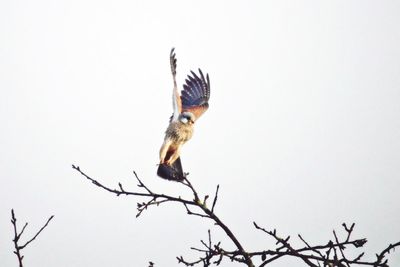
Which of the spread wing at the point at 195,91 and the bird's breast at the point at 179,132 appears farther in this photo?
A: the spread wing at the point at 195,91

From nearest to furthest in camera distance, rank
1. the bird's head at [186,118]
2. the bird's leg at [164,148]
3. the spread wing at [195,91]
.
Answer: the bird's leg at [164,148] → the bird's head at [186,118] → the spread wing at [195,91]

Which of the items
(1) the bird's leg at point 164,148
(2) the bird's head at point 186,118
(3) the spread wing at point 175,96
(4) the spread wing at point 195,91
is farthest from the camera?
(4) the spread wing at point 195,91

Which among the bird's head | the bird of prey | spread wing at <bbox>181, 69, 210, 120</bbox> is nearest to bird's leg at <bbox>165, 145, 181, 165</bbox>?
the bird of prey

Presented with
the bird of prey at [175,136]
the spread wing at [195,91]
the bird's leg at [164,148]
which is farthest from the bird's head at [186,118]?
the spread wing at [195,91]

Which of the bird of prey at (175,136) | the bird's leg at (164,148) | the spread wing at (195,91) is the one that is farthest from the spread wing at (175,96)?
the spread wing at (195,91)

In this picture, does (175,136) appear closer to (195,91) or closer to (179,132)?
(179,132)

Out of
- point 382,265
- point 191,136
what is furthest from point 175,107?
point 382,265

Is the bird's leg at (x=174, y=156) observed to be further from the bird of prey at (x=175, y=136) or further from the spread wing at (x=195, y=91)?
the spread wing at (x=195, y=91)

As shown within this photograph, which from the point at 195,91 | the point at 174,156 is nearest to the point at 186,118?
the point at 174,156

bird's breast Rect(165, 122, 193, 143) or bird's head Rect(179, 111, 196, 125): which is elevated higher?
bird's head Rect(179, 111, 196, 125)

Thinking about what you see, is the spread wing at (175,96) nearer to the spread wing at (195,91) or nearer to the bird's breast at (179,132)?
the bird's breast at (179,132)

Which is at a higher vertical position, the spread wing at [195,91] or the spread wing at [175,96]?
the spread wing at [195,91]

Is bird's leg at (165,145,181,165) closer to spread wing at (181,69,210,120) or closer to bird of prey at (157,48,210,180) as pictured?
bird of prey at (157,48,210,180)

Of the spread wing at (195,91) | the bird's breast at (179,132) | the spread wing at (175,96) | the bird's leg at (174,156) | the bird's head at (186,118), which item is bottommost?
the bird's leg at (174,156)
